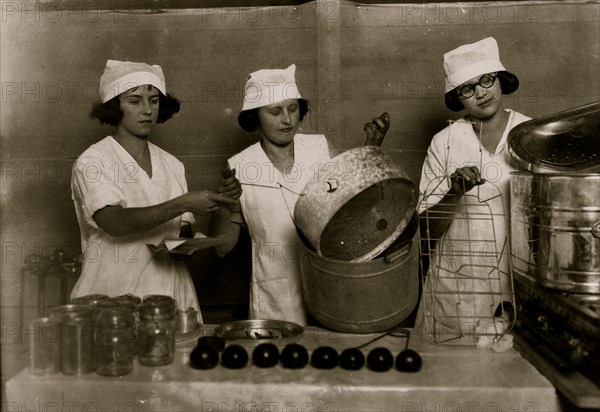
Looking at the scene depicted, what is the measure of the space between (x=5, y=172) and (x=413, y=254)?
2809mm

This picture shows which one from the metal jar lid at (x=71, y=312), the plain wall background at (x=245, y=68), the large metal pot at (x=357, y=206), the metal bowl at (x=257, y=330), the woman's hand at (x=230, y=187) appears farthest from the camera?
the plain wall background at (x=245, y=68)

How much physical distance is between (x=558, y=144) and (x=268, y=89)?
123 centimetres

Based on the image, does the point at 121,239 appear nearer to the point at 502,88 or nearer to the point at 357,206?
the point at 357,206

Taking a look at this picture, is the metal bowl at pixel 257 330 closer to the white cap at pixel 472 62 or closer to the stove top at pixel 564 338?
the stove top at pixel 564 338

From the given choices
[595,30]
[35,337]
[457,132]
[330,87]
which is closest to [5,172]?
[330,87]

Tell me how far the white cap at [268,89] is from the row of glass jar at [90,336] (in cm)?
124

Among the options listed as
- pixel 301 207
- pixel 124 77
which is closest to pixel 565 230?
pixel 301 207

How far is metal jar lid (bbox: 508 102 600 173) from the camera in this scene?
2.53m

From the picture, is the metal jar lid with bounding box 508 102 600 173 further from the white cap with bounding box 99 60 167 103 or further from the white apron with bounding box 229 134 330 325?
the white cap with bounding box 99 60 167 103

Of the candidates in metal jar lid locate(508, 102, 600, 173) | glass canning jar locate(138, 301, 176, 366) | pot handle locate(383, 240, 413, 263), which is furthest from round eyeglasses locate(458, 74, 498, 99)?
glass canning jar locate(138, 301, 176, 366)

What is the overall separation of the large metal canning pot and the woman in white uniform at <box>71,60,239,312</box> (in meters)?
1.45

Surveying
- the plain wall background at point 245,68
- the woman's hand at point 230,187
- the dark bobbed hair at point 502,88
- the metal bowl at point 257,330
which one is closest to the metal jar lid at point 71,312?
the metal bowl at point 257,330

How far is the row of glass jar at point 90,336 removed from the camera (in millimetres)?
1856

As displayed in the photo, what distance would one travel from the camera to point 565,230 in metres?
1.99
